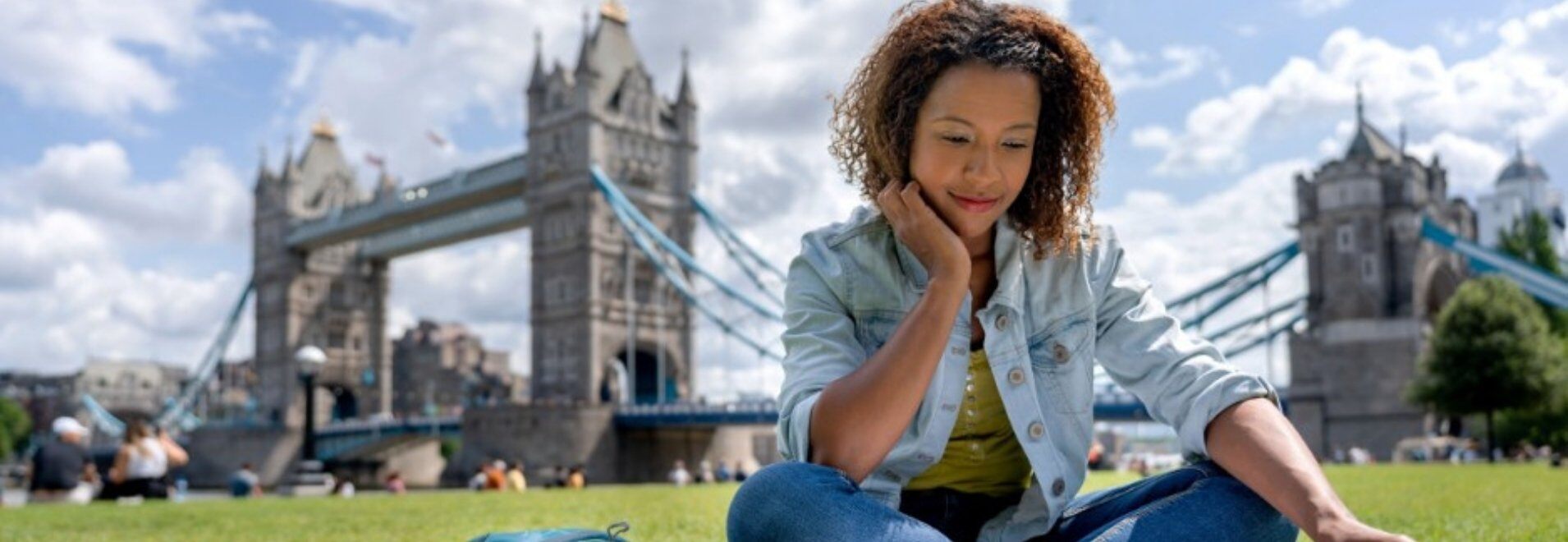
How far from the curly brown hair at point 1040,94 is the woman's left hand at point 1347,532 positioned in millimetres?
650

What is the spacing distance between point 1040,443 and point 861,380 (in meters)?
0.34

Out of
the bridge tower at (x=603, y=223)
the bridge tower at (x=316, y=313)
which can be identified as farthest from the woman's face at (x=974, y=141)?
the bridge tower at (x=316, y=313)

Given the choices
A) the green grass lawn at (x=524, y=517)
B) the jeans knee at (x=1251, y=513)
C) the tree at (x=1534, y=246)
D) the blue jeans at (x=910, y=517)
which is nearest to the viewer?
the blue jeans at (x=910, y=517)

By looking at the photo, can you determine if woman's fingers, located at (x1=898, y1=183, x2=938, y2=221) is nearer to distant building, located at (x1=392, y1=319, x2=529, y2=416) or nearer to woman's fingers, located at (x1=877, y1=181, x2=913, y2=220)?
woman's fingers, located at (x1=877, y1=181, x2=913, y2=220)

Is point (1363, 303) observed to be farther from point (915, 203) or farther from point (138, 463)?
point (915, 203)

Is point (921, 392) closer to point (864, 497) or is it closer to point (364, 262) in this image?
point (864, 497)

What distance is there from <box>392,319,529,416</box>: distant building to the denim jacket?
74.3 meters

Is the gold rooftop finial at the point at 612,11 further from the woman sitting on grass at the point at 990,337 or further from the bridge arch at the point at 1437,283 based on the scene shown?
the woman sitting on grass at the point at 990,337

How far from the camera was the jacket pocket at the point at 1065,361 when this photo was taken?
2.14m

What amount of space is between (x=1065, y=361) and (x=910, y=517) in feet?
1.43

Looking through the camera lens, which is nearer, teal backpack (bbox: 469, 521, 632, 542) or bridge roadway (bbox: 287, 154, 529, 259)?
teal backpack (bbox: 469, 521, 632, 542)

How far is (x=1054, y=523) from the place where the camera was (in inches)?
82.7

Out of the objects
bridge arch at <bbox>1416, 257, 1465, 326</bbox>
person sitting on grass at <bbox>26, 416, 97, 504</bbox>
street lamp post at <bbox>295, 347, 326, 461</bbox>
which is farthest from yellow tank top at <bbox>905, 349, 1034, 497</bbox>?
bridge arch at <bbox>1416, 257, 1465, 326</bbox>

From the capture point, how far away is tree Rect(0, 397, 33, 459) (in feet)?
253
